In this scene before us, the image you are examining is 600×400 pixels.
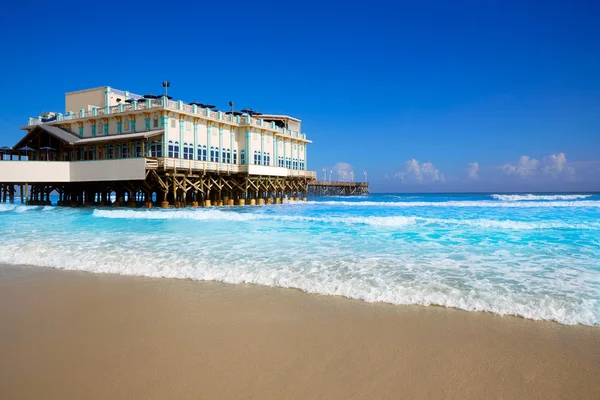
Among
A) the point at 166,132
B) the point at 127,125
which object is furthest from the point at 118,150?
the point at 166,132

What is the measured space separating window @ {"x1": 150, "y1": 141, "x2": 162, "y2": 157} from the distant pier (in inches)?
1846

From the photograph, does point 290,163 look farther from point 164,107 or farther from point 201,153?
point 164,107

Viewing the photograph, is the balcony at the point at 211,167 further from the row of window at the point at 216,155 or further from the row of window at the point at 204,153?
the row of window at the point at 204,153

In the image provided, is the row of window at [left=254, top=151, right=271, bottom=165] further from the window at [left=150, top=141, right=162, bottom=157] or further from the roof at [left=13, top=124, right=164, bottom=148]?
the roof at [left=13, top=124, right=164, bottom=148]

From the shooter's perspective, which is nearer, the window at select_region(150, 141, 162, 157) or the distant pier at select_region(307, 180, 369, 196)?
the window at select_region(150, 141, 162, 157)

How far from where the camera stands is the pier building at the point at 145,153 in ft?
97.4

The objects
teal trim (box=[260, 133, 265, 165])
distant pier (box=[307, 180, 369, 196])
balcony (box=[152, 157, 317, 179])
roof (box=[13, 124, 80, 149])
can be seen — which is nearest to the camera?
balcony (box=[152, 157, 317, 179])

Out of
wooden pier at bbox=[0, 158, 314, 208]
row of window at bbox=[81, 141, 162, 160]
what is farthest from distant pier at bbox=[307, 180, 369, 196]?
row of window at bbox=[81, 141, 162, 160]

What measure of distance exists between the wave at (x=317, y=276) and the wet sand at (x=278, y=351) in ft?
1.16

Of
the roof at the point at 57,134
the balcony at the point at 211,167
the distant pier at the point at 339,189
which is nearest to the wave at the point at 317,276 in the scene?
the balcony at the point at 211,167

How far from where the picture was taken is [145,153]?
31469 millimetres

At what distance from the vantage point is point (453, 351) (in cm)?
395

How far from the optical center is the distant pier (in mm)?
78419

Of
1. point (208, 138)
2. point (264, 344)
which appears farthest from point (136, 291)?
point (208, 138)
